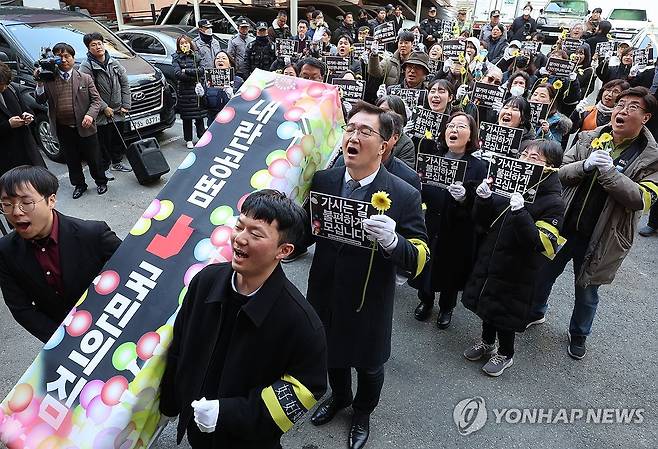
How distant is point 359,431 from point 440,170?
1.77m

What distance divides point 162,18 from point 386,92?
12.0 m

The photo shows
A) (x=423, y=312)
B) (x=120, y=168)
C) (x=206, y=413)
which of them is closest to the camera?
(x=206, y=413)

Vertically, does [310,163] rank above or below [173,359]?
above

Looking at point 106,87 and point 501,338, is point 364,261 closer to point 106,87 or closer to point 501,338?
point 501,338

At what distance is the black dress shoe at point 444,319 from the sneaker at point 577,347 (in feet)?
3.06

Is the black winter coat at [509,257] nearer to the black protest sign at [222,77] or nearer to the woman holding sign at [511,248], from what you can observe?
the woman holding sign at [511,248]

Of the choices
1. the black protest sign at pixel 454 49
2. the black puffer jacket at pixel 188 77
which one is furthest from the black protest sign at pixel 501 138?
the black puffer jacket at pixel 188 77

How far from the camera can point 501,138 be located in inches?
141

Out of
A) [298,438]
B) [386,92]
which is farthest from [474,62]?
[298,438]

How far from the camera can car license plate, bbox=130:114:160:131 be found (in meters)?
6.76

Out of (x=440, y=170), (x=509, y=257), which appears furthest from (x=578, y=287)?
(x=440, y=170)

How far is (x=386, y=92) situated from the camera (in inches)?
208

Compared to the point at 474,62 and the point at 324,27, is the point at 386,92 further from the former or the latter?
the point at 324,27

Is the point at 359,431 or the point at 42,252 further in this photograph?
the point at 359,431
